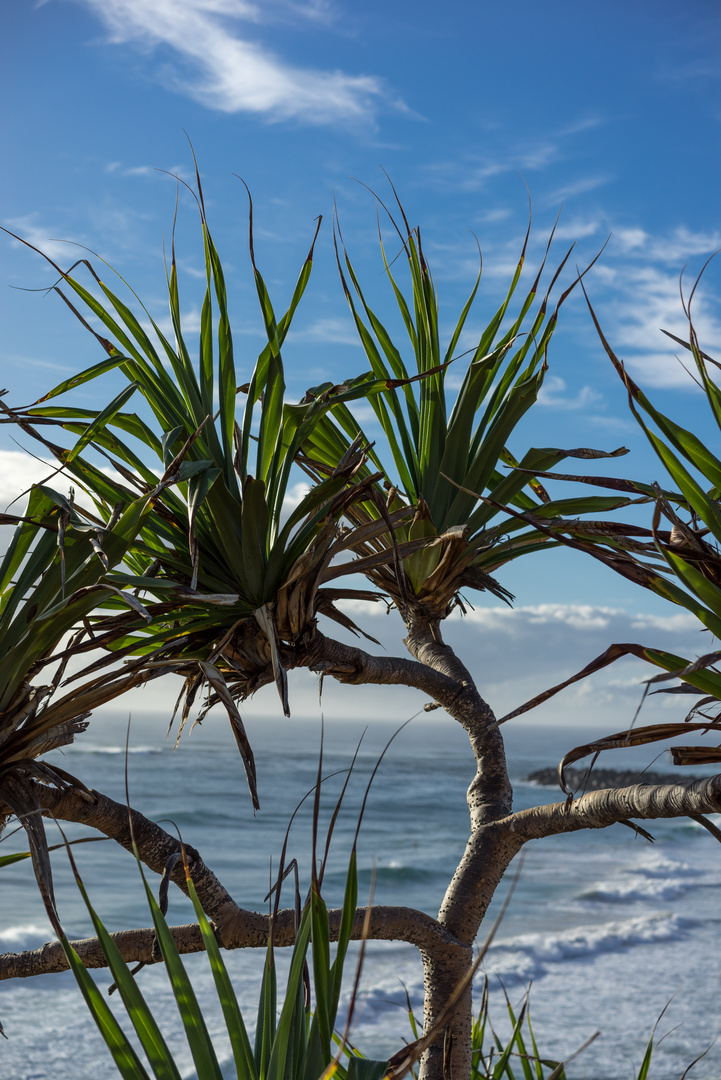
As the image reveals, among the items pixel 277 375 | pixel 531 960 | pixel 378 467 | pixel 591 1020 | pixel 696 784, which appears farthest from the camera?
pixel 531 960

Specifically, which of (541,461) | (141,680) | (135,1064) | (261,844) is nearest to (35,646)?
(141,680)

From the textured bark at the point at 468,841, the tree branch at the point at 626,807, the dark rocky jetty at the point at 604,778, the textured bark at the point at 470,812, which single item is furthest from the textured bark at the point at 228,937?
the dark rocky jetty at the point at 604,778

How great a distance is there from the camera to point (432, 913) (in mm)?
12234

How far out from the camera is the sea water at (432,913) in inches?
266

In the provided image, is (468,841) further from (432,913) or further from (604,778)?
(604,778)

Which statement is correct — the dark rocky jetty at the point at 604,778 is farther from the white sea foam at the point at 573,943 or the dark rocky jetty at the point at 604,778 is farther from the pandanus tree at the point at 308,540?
the pandanus tree at the point at 308,540

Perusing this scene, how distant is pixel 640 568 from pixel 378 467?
3.18 feet

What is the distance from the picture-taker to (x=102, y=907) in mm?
10945

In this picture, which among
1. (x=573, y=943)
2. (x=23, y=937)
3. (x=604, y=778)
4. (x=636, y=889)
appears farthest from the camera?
(x=604, y=778)

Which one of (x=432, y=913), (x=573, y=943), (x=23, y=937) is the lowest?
(x=432, y=913)

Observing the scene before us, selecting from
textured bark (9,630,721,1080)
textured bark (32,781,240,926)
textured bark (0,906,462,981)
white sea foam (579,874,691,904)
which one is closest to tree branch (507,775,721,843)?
textured bark (9,630,721,1080)

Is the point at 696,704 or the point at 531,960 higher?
the point at 696,704

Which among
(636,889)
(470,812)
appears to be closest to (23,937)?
(636,889)

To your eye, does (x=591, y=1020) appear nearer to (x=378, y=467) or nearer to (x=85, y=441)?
(x=378, y=467)
